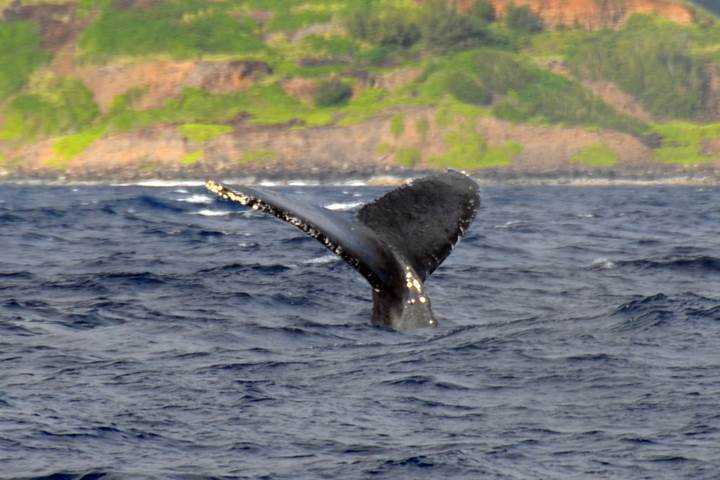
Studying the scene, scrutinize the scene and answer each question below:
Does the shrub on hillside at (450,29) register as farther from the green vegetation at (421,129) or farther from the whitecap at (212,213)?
the whitecap at (212,213)

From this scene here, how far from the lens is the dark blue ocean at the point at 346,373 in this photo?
10.5m

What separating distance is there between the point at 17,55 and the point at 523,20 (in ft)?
185

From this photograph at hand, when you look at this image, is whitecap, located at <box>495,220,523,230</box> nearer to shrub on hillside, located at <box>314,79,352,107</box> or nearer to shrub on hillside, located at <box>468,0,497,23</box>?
shrub on hillside, located at <box>314,79,352,107</box>

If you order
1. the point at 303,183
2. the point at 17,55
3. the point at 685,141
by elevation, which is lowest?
the point at 303,183

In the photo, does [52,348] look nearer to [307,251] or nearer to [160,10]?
[307,251]

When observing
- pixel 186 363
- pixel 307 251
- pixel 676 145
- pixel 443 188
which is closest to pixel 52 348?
pixel 186 363

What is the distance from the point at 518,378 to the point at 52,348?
17.1ft

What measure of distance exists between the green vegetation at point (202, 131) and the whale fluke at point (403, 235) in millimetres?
117137

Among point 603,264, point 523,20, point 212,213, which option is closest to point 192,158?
point 523,20

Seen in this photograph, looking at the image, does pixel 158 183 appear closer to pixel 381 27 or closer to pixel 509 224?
pixel 381 27

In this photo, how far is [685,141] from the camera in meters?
132

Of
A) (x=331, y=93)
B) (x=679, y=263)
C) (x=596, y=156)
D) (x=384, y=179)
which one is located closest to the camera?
(x=679, y=263)

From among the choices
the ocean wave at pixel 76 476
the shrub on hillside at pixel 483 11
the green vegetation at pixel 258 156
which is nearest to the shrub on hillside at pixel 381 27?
the shrub on hillside at pixel 483 11

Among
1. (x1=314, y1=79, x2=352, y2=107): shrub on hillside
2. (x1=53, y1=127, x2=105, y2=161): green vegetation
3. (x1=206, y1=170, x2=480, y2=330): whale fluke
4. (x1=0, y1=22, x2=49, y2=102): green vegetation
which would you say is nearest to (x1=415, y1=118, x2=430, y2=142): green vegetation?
(x1=314, y1=79, x2=352, y2=107): shrub on hillside
